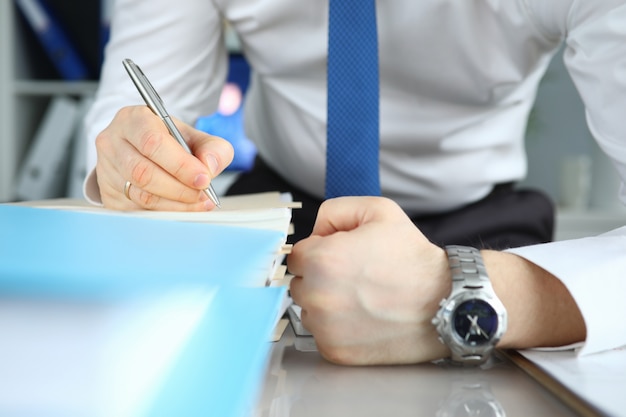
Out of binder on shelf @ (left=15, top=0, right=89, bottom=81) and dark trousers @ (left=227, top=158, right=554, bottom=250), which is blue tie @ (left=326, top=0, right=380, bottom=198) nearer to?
dark trousers @ (left=227, top=158, right=554, bottom=250)

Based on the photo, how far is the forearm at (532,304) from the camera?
52 cm

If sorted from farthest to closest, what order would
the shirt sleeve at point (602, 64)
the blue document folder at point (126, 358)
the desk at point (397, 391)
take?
the shirt sleeve at point (602, 64), the desk at point (397, 391), the blue document folder at point (126, 358)

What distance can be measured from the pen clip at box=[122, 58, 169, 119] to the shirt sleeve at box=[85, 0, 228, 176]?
41cm

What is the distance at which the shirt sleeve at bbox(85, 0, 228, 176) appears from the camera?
3.46 feet

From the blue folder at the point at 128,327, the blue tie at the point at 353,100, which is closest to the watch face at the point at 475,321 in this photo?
the blue folder at the point at 128,327

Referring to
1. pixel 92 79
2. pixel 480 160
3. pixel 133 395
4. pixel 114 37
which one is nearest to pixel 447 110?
pixel 480 160

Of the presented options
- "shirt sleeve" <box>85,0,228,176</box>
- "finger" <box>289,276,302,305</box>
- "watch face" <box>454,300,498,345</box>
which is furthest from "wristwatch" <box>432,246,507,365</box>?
"shirt sleeve" <box>85,0,228,176</box>

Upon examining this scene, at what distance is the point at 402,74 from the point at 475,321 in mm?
631

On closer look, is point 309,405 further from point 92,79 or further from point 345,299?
point 92,79

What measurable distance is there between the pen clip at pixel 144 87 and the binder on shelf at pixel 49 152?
167 centimetres

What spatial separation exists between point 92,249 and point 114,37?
889 millimetres

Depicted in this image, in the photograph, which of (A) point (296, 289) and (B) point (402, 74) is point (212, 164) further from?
(B) point (402, 74)

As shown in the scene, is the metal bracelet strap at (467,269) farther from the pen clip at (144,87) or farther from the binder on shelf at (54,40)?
the binder on shelf at (54,40)

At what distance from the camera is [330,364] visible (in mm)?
497
